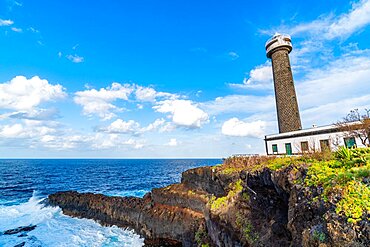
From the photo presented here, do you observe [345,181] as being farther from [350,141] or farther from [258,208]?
[350,141]

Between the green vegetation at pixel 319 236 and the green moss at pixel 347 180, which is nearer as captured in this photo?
the green moss at pixel 347 180

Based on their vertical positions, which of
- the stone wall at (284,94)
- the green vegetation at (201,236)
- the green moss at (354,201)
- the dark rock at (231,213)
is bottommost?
the green vegetation at (201,236)

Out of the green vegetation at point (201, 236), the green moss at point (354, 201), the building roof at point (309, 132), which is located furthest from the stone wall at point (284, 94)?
the green moss at point (354, 201)

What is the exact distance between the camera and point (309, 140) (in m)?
25.2

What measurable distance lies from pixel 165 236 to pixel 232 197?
979cm

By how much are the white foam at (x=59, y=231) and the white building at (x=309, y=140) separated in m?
19.6

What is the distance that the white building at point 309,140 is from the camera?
2152 cm

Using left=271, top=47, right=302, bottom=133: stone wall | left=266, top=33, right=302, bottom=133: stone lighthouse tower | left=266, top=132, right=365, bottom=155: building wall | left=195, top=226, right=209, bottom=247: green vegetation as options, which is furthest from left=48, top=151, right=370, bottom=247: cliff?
→ left=266, top=33, right=302, bottom=133: stone lighthouse tower

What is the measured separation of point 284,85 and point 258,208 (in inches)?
973

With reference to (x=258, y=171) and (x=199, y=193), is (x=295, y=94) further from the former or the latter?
(x=258, y=171)

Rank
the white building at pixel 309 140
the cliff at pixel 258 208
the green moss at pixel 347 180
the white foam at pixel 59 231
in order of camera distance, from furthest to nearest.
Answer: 1. the white building at pixel 309 140
2. the white foam at pixel 59 231
3. the cliff at pixel 258 208
4. the green moss at pixel 347 180

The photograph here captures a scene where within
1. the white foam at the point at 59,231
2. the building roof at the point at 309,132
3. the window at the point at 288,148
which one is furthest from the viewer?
the window at the point at 288,148

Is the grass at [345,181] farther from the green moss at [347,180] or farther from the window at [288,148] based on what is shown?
the window at [288,148]

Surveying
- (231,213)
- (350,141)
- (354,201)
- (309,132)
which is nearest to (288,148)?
(309,132)
